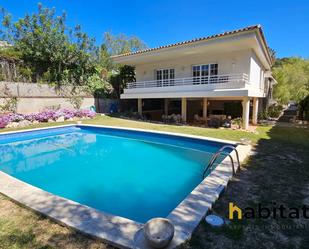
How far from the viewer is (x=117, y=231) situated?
3.18 meters

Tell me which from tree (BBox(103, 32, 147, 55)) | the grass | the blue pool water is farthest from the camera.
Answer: tree (BBox(103, 32, 147, 55))

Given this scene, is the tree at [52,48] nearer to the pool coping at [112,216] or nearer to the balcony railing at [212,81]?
the balcony railing at [212,81]

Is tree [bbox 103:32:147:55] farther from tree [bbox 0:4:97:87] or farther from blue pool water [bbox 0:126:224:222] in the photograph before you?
blue pool water [bbox 0:126:224:222]

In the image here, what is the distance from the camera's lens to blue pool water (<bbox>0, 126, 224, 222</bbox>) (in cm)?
545

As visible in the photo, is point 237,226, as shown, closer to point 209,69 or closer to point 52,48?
point 209,69

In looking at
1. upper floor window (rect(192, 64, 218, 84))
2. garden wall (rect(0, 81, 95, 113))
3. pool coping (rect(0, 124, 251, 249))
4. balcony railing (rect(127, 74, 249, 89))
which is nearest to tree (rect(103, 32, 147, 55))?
garden wall (rect(0, 81, 95, 113))

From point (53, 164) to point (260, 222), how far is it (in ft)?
25.5

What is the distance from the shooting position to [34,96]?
17641 millimetres

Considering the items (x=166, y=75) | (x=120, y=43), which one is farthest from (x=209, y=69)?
(x=120, y=43)

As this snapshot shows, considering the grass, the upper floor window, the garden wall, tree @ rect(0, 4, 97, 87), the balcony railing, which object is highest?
tree @ rect(0, 4, 97, 87)

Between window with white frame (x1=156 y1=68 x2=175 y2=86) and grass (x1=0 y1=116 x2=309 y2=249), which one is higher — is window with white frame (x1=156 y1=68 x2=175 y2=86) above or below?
above

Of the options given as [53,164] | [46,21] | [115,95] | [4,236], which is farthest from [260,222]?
[46,21]

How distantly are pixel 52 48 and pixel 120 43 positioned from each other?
109 ft

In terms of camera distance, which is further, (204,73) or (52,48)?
(52,48)
